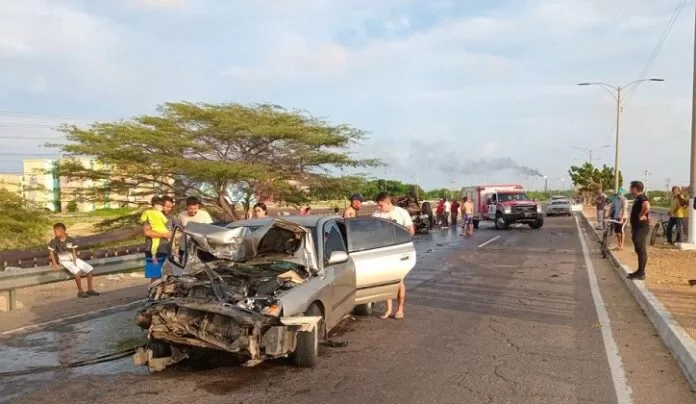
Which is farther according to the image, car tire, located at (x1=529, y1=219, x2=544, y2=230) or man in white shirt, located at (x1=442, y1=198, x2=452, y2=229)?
man in white shirt, located at (x1=442, y1=198, x2=452, y2=229)

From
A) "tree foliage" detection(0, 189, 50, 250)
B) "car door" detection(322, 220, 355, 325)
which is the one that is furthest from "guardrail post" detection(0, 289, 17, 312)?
"tree foliage" detection(0, 189, 50, 250)

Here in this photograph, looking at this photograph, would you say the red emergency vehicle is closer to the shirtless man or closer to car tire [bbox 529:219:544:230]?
car tire [bbox 529:219:544:230]

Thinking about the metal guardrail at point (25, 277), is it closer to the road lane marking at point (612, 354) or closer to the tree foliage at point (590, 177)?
the road lane marking at point (612, 354)

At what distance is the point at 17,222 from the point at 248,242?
20.0 meters

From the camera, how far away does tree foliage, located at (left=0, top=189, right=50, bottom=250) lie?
23.4 meters

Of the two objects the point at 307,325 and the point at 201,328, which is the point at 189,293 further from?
the point at 307,325

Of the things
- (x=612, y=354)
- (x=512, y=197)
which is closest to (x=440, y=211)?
(x=512, y=197)

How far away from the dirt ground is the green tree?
52.3 feet

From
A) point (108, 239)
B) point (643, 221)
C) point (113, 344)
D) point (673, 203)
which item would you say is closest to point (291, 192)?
point (108, 239)

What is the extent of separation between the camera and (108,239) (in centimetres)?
2727

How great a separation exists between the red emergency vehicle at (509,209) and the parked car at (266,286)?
26.1m

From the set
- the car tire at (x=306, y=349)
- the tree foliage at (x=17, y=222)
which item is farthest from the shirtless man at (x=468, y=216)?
the car tire at (x=306, y=349)

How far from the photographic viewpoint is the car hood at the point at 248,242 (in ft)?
22.6

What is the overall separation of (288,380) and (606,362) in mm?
3202
